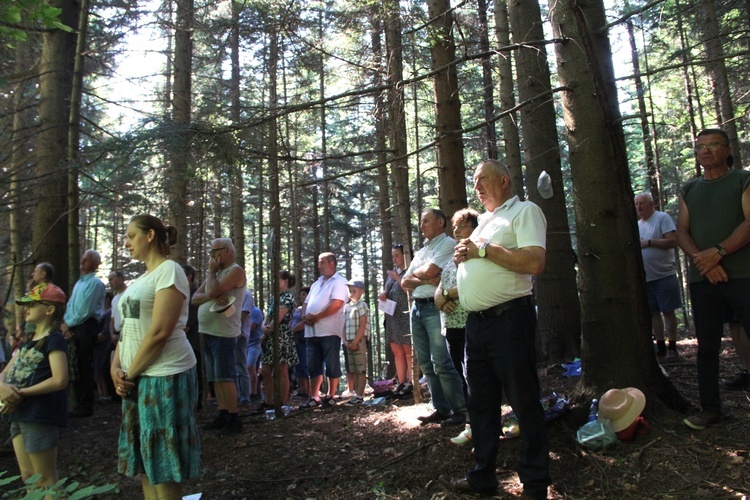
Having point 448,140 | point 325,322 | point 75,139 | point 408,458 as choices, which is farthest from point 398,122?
point 75,139

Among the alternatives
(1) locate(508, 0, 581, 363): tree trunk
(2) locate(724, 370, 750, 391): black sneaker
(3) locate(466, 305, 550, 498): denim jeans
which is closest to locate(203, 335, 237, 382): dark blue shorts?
(3) locate(466, 305, 550, 498): denim jeans

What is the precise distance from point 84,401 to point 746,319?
23.4 ft

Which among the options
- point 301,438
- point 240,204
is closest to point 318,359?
point 301,438

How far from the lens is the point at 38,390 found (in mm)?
3486

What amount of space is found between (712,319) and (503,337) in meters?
1.72

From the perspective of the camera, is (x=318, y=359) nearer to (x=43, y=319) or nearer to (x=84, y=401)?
(x=84, y=401)

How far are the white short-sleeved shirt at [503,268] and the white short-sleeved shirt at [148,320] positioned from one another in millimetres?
1817

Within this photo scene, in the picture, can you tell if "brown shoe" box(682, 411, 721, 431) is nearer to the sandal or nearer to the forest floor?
the forest floor

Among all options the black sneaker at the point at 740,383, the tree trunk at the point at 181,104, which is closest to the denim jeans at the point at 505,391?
the black sneaker at the point at 740,383

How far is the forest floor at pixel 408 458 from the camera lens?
10.0 ft

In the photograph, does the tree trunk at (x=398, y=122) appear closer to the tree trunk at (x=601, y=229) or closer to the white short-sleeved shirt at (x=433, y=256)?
the white short-sleeved shirt at (x=433, y=256)

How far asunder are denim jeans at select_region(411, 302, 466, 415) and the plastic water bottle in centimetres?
114

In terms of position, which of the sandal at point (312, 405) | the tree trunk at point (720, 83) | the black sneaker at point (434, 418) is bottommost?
the sandal at point (312, 405)

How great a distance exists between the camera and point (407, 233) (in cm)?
588
